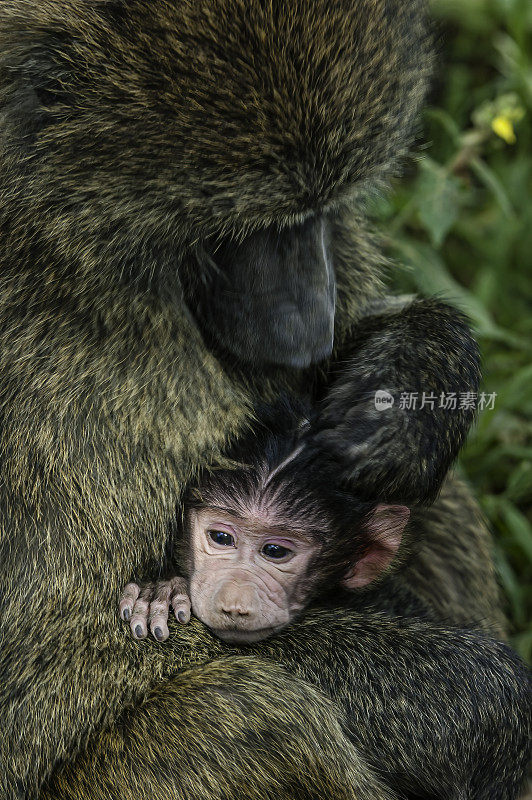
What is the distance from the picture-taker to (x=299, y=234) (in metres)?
2.68

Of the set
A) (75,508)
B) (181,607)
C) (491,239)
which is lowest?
(491,239)

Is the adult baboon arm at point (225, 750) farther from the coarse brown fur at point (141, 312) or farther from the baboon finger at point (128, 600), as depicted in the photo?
the baboon finger at point (128, 600)

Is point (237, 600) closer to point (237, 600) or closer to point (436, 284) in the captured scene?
point (237, 600)

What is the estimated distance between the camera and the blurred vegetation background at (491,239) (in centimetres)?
433

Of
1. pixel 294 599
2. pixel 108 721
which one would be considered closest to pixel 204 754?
pixel 108 721

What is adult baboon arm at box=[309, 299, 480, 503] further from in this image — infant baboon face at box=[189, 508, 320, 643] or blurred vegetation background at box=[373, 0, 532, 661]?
blurred vegetation background at box=[373, 0, 532, 661]

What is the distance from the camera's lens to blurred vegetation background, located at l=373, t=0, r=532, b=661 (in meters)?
4.33

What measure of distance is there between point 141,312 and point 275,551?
755mm

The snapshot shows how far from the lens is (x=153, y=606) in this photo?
2939 mm

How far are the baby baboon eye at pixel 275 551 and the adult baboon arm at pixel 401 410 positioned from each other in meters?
0.25

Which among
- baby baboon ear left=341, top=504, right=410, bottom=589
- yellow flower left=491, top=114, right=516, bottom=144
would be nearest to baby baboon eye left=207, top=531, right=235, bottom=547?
baby baboon ear left=341, top=504, right=410, bottom=589

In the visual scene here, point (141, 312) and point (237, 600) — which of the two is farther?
point (237, 600)

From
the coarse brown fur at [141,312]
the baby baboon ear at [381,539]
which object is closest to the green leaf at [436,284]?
the coarse brown fur at [141,312]

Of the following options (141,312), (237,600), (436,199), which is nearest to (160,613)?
(237,600)
